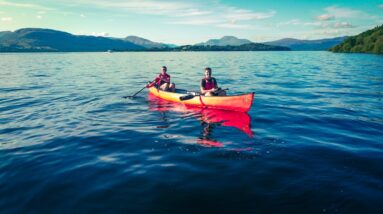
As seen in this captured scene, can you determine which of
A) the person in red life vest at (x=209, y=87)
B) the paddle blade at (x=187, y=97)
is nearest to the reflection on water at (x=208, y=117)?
the paddle blade at (x=187, y=97)

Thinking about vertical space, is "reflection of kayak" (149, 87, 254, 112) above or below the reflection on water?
above

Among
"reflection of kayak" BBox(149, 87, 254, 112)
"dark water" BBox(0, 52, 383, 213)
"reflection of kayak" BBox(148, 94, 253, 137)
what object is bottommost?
"reflection of kayak" BBox(148, 94, 253, 137)

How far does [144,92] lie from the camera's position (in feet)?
87.0

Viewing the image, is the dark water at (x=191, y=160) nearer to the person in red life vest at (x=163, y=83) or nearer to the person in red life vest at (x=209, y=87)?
the person in red life vest at (x=209, y=87)

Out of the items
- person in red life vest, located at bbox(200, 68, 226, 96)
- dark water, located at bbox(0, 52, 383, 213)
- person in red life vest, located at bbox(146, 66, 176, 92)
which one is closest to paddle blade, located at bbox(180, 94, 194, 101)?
dark water, located at bbox(0, 52, 383, 213)

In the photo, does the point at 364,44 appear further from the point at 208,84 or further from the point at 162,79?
the point at 208,84

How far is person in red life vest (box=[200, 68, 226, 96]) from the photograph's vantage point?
17.6 m

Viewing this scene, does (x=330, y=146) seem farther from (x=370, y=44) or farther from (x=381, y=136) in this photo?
(x=370, y=44)

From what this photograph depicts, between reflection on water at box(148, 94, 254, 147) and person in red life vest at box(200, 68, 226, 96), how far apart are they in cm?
109

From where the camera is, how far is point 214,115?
16203mm

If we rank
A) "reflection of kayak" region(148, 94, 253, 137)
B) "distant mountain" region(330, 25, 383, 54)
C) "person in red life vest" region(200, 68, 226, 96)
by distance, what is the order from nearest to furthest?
"reflection of kayak" region(148, 94, 253, 137), "person in red life vest" region(200, 68, 226, 96), "distant mountain" region(330, 25, 383, 54)

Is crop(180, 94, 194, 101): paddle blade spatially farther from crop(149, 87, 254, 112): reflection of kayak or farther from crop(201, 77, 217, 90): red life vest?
crop(201, 77, 217, 90): red life vest

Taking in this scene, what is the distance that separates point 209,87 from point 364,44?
118 m

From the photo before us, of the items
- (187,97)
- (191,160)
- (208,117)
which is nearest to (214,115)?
(208,117)
